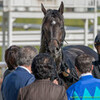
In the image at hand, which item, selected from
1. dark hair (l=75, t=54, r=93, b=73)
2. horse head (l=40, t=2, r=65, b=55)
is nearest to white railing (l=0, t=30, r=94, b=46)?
horse head (l=40, t=2, r=65, b=55)

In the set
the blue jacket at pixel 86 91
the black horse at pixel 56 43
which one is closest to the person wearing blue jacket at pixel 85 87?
the blue jacket at pixel 86 91

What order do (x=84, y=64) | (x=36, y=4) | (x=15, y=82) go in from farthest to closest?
(x=36, y=4)
(x=15, y=82)
(x=84, y=64)

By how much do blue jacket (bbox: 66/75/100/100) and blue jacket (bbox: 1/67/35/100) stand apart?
61 cm

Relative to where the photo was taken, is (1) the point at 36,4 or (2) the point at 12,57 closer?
(2) the point at 12,57

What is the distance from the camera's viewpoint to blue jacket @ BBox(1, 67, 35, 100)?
4504 millimetres

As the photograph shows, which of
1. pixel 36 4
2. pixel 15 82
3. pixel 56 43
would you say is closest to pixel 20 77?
pixel 15 82

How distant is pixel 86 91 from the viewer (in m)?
4.09

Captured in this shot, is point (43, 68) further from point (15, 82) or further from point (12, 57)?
point (12, 57)

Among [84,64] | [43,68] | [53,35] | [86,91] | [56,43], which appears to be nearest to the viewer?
[43,68]

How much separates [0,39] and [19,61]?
43.5ft

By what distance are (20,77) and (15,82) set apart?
0.08 m

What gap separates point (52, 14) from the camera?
21.5ft

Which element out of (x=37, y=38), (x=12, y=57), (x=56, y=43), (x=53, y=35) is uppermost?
(x=53, y=35)

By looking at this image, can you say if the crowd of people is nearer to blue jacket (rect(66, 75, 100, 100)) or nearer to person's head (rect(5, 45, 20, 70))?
blue jacket (rect(66, 75, 100, 100))
